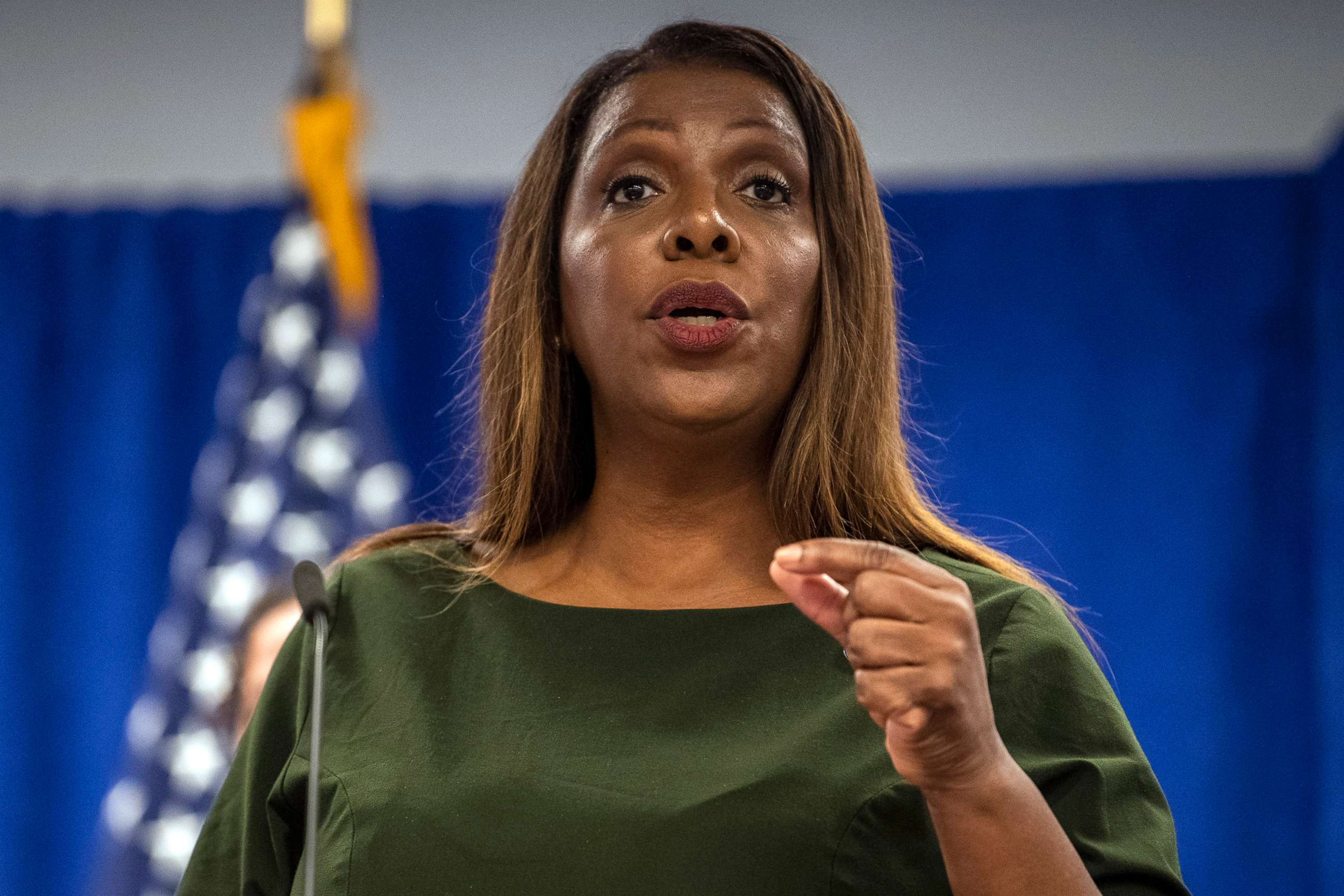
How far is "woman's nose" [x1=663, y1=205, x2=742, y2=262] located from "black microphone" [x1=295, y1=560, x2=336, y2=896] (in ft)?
1.23

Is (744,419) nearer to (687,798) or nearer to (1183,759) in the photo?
(687,798)

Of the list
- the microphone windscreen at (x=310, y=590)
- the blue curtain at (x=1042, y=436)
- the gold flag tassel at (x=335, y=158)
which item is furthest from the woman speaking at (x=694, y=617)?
the blue curtain at (x=1042, y=436)

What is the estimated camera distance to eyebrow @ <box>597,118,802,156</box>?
1279 mm

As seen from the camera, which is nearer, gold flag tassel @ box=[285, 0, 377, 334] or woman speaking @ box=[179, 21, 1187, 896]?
woman speaking @ box=[179, 21, 1187, 896]

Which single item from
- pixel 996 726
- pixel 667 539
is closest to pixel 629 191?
pixel 667 539

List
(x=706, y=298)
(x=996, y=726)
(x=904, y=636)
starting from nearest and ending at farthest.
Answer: (x=904, y=636), (x=996, y=726), (x=706, y=298)

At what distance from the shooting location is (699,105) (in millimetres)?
1293

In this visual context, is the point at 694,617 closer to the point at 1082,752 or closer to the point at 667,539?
the point at 667,539

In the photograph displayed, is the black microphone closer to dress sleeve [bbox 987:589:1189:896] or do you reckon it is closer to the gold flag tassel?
dress sleeve [bbox 987:589:1189:896]

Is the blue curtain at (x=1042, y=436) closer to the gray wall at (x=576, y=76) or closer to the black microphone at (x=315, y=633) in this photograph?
the gray wall at (x=576, y=76)

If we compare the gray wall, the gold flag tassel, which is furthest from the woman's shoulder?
the gray wall

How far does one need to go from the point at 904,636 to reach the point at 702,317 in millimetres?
420

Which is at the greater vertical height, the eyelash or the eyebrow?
the eyebrow

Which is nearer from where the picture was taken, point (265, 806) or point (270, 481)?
point (265, 806)
